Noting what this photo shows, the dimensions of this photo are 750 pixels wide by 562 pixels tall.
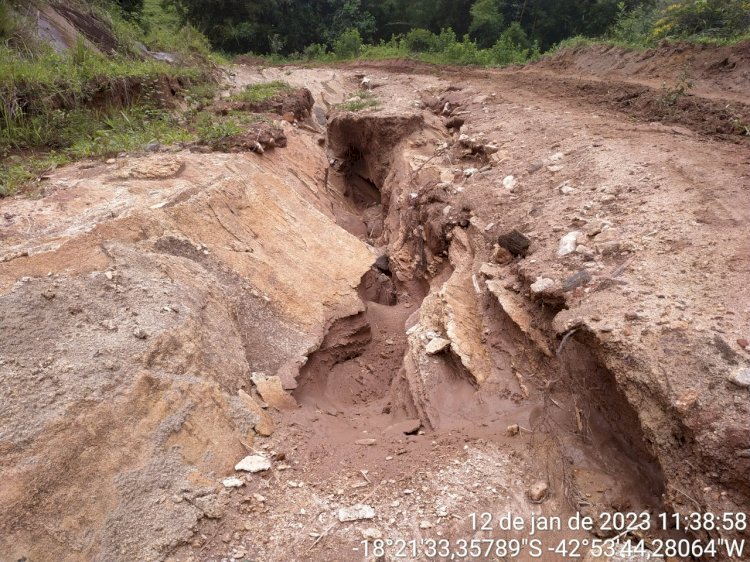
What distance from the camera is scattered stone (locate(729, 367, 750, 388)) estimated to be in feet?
6.73

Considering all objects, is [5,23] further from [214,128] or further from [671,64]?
[671,64]

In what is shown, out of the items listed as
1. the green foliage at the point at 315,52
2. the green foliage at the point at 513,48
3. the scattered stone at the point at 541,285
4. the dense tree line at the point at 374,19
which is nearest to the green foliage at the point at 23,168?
the scattered stone at the point at 541,285

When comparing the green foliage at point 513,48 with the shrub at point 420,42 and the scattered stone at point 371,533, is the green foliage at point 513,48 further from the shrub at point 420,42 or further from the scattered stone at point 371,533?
the scattered stone at point 371,533

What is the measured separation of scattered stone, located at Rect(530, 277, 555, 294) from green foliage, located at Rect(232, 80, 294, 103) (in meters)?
5.30

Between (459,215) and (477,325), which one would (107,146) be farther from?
(477,325)

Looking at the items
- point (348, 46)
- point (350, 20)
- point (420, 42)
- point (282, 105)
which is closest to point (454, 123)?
point (282, 105)

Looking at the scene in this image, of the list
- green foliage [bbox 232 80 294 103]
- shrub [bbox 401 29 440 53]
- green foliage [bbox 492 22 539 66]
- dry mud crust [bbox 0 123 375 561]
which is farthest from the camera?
shrub [bbox 401 29 440 53]

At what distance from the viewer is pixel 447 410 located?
3176 millimetres

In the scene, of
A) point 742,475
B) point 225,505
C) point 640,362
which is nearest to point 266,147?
point 225,505

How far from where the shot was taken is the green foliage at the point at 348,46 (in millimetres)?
16297

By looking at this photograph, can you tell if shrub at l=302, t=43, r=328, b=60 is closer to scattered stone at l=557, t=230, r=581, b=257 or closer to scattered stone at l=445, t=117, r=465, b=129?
scattered stone at l=445, t=117, r=465, b=129

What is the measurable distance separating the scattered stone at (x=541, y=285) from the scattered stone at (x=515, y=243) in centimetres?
49

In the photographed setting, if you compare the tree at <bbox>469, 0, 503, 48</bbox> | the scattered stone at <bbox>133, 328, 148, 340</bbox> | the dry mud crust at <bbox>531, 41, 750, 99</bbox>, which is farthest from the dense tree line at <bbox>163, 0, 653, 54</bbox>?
the scattered stone at <bbox>133, 328, 148, 340</bbox>

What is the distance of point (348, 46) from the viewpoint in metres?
16.4
